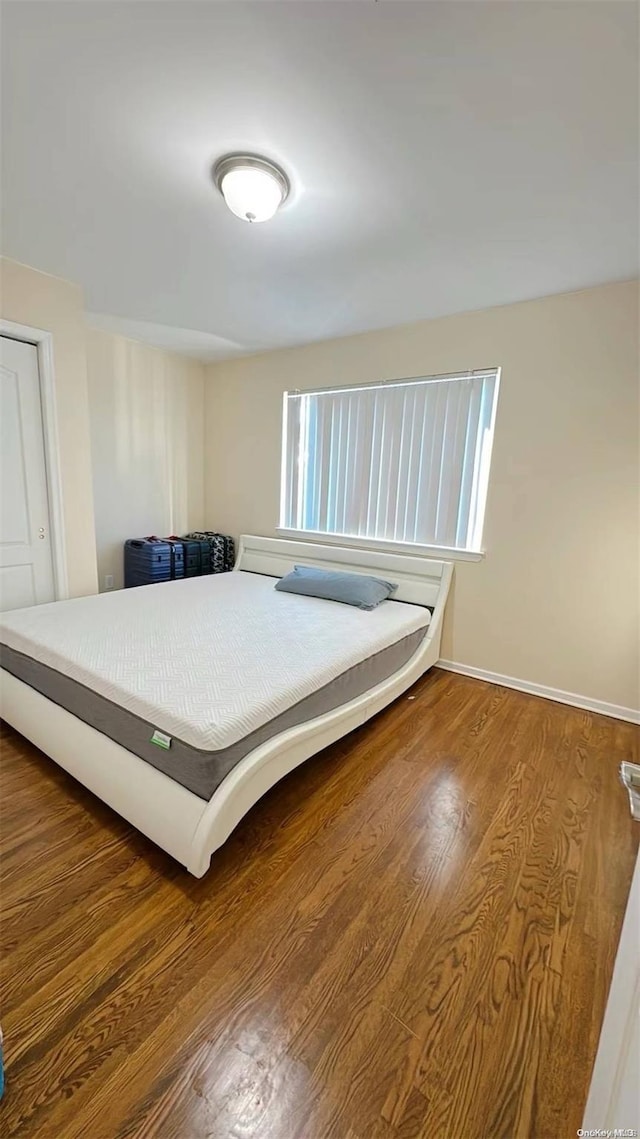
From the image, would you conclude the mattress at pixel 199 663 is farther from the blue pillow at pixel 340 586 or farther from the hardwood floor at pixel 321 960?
the hardwood floor at pixel 321 960

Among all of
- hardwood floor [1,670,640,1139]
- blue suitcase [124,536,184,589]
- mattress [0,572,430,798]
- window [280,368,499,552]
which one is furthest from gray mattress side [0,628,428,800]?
blue suitcase [124,536,184,589]

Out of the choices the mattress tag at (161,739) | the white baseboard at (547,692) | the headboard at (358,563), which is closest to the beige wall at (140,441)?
the headboard at (358,563)

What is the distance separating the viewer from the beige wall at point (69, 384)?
2.59 metres

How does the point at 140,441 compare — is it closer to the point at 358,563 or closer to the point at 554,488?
the point at 358,563

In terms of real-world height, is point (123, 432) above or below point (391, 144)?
below

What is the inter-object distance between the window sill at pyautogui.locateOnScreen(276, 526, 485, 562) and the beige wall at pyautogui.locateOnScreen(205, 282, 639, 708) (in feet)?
0.26

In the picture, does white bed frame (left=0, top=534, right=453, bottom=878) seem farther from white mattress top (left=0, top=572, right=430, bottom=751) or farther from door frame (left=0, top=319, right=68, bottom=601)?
door frame (left=0, top=319, right=68, bottom=601)

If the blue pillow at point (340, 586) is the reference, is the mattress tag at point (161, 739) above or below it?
below

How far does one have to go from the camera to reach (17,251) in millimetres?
2424

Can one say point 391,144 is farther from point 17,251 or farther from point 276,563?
point 276,563

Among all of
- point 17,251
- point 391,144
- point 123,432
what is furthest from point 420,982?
point 123,432

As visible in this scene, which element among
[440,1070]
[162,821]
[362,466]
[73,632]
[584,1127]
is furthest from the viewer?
[362,466]

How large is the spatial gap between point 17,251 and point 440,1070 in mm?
3849

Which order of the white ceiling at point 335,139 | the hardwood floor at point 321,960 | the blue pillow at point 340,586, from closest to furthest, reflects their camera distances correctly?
the hardwood floor at point 321,960 → the white ceiling at point 335,139 → the blue pillow at point 340,586
